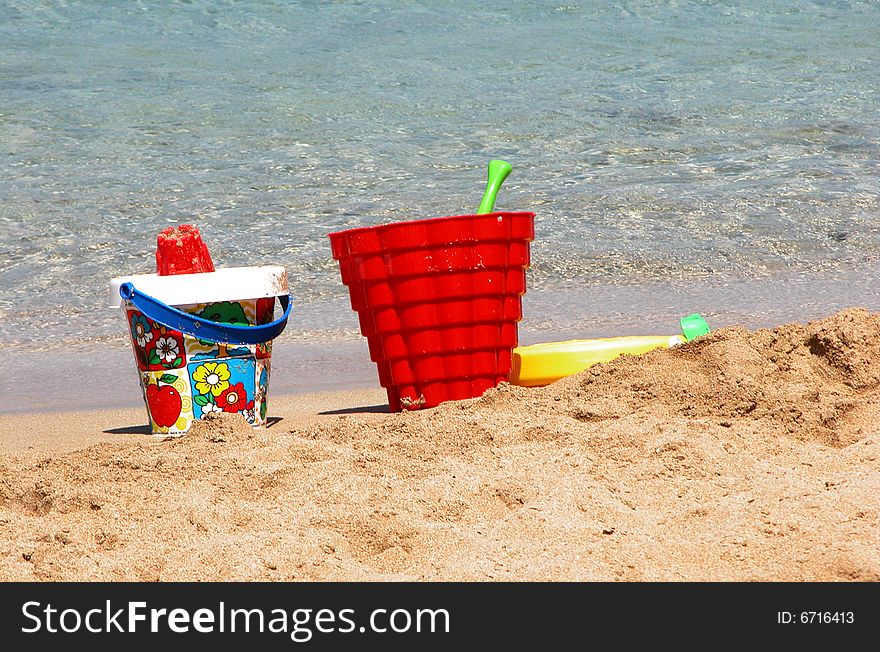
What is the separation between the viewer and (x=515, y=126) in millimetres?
7938

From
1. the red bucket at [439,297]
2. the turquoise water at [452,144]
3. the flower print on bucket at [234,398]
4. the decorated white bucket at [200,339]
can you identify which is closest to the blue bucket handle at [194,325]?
the decorated white bucket at [200,339]

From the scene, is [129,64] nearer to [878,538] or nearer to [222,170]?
[222,170]

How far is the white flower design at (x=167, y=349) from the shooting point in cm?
266

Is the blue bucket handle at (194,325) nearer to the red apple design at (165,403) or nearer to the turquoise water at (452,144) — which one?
the red apple design at (165,403)

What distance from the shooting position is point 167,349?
2.67 metres

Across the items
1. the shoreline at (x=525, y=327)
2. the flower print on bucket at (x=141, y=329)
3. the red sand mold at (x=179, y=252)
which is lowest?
the shoreline at (x=525, y=327)

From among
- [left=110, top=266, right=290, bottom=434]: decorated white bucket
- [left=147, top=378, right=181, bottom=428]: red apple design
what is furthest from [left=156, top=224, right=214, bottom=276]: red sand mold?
[left=147, top=378, right=181, bottom=428]: red apple design

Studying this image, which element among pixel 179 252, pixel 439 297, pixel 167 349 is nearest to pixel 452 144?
pixel 439 297

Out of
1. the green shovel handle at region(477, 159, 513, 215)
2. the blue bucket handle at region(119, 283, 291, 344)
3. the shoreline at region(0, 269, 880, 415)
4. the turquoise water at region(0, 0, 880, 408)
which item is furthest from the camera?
the turquoise water at region(0, 0, 880, 408)

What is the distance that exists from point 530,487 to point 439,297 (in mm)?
1020

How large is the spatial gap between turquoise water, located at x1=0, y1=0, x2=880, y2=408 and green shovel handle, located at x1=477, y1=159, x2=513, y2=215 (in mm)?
1193

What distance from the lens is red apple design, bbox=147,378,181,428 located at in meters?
2.68

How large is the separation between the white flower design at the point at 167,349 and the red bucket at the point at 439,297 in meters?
0.50

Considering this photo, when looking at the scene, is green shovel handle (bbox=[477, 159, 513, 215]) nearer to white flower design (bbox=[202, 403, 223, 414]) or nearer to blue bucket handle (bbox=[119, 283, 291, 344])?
blue bucket handle (bbox=[119, 283, 291, 344])
